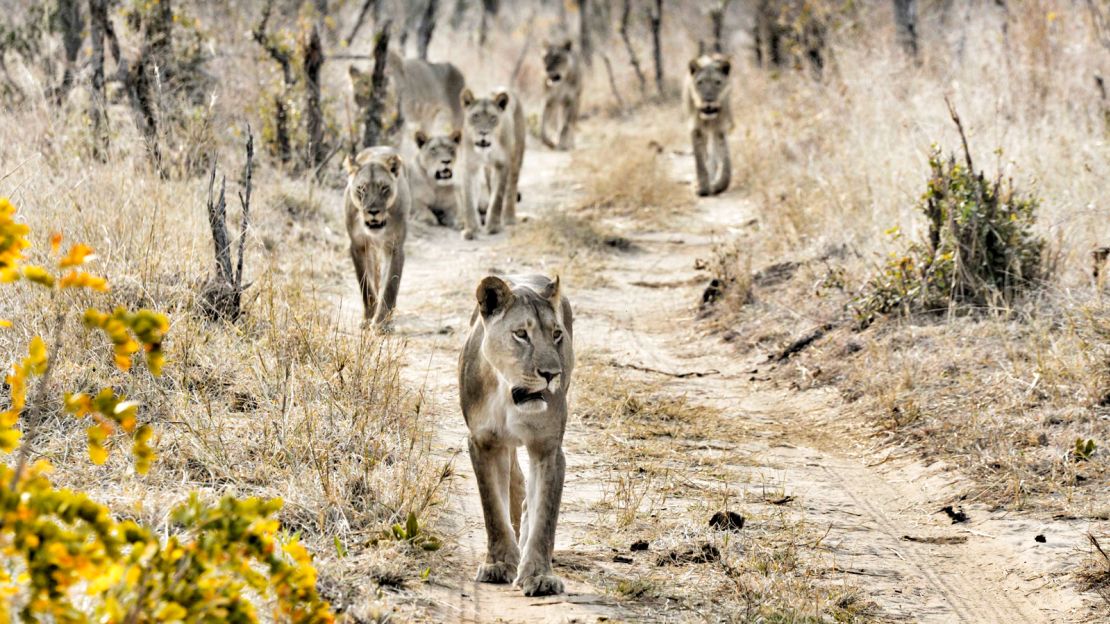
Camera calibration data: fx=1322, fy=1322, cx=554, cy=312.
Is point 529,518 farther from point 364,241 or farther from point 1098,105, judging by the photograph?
point 1098,105

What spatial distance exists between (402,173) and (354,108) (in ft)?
18.5

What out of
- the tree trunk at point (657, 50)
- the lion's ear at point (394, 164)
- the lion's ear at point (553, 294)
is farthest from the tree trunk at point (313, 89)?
the tree trunk at point (657, 50)

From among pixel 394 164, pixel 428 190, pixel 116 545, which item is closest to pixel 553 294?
pixel 116 545

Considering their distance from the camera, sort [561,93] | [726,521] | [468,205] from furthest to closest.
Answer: [561,93], [468,205], [726,521]

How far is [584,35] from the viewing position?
80.6 ft

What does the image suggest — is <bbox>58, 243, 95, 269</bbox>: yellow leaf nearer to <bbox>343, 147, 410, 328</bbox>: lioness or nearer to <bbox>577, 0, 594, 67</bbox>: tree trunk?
<bbox>343, 147, 410, 328</bbox>: lioness

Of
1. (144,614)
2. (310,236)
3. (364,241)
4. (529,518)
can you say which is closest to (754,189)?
(310,236)

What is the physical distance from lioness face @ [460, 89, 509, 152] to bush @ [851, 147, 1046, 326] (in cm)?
518

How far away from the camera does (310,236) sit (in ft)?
34.9

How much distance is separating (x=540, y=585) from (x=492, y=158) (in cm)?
853

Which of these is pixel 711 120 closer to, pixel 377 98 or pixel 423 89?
pixel 377 98

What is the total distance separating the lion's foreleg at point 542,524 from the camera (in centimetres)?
430

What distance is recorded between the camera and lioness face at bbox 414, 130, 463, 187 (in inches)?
481

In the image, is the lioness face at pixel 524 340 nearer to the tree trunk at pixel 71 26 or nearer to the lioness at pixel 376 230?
the lioness at pixel 376 230
